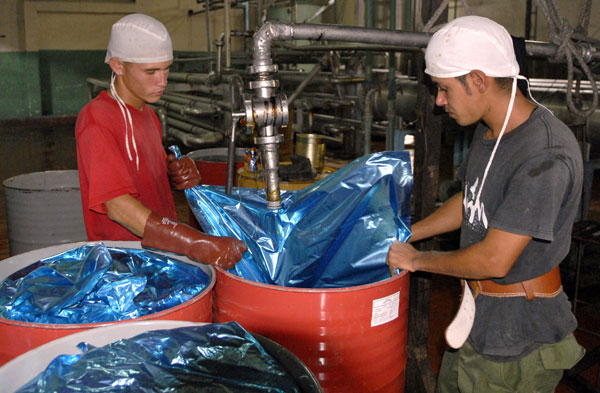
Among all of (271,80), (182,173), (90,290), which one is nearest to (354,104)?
(182,173)

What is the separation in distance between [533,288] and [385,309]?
15.6 inches

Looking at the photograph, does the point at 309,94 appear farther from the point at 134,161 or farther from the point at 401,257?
the point at 401,257

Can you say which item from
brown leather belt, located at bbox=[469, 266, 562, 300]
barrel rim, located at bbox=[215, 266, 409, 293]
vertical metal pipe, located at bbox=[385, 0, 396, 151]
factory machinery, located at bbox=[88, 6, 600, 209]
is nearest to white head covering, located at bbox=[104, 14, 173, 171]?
factory machinery, located at bbox=[88, 6, 600, 209]

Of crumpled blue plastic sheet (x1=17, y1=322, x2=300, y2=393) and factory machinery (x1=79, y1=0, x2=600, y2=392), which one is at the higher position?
factory machinery (x1=79, y1=0, x2=600, y2=392)

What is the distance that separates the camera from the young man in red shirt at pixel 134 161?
49.9 inches

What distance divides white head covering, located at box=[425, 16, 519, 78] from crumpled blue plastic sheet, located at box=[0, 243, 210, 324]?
776mm

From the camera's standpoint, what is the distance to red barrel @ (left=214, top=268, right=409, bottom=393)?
1144 mm

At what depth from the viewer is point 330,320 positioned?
3.77ft

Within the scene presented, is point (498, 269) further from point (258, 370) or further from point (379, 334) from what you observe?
point (258, 370)

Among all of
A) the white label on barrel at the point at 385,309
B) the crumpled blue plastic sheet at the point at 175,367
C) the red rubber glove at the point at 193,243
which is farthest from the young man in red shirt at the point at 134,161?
the crumpled blue plastic sheet at the point at 175,367

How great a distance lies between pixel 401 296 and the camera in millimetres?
1254

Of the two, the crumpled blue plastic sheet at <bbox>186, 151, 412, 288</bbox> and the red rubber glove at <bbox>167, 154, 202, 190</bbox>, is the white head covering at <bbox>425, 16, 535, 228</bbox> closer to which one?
the crumpled blue plastic sheet at <bbox>186, 151, 412, 288</bbox>

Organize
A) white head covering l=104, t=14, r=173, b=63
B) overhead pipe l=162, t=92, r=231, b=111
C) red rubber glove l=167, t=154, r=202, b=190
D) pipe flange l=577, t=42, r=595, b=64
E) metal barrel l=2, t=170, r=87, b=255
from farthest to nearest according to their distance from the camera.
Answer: overhead pipe l=162, t=92, r=231, b=111 < metal barrel l=2, t=170, r=87, b=255 < pipe flange l=577, t=42, r=595, b=64 < red rubber glove l=167, t=154, r=202, b=190 < white head covering l=104, t=14, r=173, b=63

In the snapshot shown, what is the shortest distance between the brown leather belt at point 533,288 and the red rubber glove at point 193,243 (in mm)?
653
